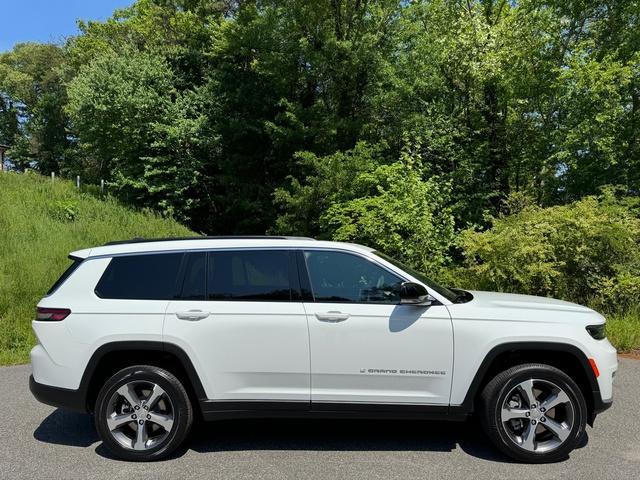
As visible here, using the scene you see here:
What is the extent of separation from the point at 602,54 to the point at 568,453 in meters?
14.1

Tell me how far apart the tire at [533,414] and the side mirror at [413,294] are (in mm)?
Result: 849

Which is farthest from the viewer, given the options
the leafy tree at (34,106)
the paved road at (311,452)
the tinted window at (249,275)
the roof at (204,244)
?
the leafy tree at (34,106)

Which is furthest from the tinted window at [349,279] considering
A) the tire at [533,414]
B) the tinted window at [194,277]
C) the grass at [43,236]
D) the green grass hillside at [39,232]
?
the green grass hillside at [39,232]

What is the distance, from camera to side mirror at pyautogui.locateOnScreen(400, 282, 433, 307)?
4.14m

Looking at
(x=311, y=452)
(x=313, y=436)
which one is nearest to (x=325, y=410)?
(x=311, y=452)

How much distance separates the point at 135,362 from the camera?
14.4 ft

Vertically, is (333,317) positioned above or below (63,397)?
above

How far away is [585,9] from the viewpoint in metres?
15.3

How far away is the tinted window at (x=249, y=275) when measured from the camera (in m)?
4.33

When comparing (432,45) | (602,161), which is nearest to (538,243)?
(602,161)

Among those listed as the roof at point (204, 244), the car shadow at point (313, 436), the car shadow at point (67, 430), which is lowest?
the car shadow at point (67, 430)

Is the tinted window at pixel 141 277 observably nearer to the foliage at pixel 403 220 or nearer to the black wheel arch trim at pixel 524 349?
the black wheel arch trim at pixel 524 349

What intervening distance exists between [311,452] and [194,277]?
1.75 metres

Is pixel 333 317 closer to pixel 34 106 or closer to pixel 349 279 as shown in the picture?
pixel 349 279
